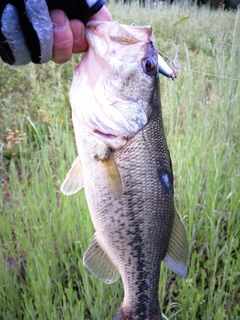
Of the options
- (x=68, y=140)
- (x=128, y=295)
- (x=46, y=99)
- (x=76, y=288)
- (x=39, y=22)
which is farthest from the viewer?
(x=46, y=99)

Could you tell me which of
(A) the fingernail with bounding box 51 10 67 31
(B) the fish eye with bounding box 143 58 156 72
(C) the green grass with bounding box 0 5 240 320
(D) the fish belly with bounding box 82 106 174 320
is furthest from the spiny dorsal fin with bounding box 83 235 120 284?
(A) the fingernail with bounding box 51 10 67 31

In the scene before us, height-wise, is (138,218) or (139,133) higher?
(139,133)

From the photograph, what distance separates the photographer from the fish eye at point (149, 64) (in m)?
1.36

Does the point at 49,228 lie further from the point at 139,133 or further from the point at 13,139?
the point at 13,139

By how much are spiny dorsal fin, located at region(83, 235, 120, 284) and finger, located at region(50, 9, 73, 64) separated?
684mm

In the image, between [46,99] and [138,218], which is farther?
[46,99]

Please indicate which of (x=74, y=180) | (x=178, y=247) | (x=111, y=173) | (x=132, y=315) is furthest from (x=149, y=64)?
(x=132, y=315)

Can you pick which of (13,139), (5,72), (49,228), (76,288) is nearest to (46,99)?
(13,139)

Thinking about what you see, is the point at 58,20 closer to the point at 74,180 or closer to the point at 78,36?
the point at 78,36

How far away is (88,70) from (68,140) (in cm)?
124

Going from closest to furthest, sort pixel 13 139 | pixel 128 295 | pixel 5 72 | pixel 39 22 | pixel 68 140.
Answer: pixel 39 22 → pixel 128 295 → pixel 68 140 → pixel 13 139 → pixel 5 72

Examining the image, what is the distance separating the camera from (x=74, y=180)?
Answer: 1517mm

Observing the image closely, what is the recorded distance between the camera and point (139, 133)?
54.4 inches

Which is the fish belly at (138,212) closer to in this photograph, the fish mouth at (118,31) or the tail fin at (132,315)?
the tail fin at (132,315)
